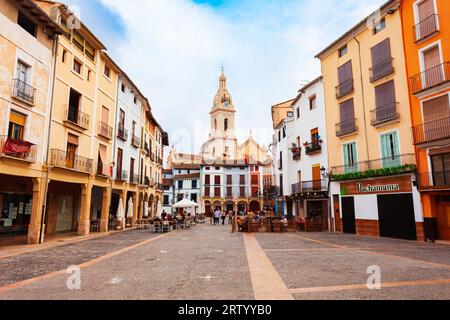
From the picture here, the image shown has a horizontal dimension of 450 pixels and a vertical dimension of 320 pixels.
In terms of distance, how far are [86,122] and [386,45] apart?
19.3m

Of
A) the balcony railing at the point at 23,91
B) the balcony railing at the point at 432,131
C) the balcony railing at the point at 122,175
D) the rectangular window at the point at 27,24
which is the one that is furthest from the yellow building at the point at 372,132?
the rectangular window at the point at 27,24

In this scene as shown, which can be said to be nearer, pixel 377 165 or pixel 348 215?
pixel 377 165

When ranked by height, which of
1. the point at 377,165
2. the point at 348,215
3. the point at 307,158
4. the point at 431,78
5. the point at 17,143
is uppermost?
the point at 431,78

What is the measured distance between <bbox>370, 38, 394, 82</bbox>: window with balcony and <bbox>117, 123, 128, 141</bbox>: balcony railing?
18.2 m

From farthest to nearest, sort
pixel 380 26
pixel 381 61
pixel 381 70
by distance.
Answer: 1. pixel 380 26
2. pixel 381 61
3. pixel 381 70

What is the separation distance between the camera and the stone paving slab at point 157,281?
5289 millimetres

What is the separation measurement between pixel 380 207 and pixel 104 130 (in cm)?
1868

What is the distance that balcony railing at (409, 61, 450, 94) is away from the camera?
575 inches

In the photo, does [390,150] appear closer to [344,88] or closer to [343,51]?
[344,88]

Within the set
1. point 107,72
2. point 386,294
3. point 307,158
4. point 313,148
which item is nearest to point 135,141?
point 107,72

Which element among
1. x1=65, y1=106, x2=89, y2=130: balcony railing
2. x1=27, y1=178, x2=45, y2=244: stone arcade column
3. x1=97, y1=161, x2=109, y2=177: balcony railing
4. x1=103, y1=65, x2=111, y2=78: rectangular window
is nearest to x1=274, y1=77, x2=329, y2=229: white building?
x1=97, y1=161, x2=109, y2=177: balcony railing

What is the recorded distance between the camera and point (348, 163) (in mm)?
20578

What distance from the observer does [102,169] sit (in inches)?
776
